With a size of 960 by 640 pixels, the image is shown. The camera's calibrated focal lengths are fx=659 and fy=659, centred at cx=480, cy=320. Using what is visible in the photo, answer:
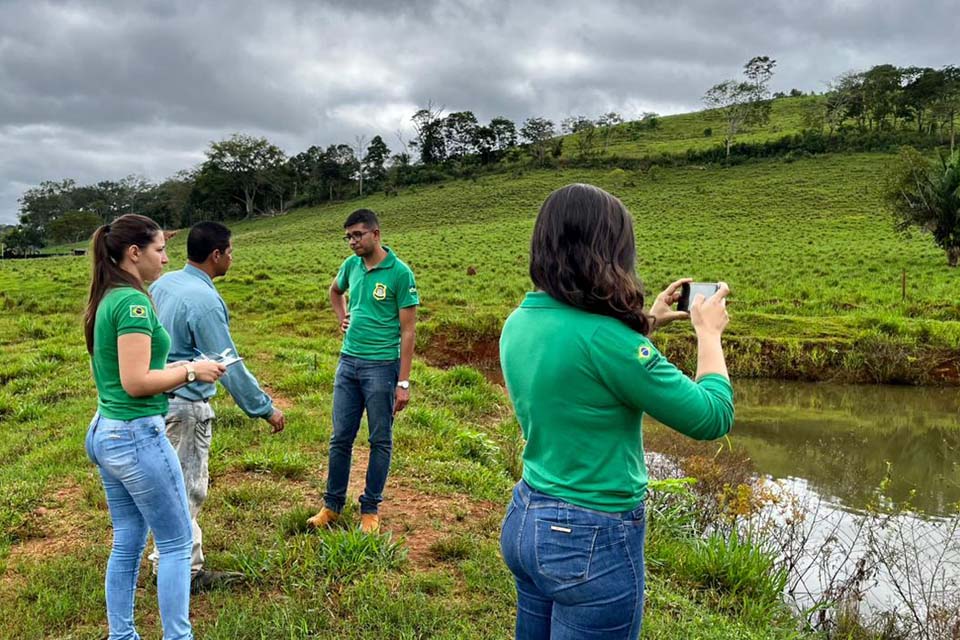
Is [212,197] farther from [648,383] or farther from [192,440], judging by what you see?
[648,383]

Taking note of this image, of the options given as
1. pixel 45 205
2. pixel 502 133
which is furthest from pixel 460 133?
pixel 45 205

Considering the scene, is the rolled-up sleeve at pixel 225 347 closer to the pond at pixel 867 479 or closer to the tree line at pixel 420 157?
the pond at pixel 867 479

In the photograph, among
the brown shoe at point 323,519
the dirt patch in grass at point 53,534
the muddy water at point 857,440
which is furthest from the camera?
the muddy water at point 857,440

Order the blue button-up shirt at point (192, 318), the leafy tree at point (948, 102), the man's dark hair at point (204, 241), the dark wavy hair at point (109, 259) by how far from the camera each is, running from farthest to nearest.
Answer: the leafy tree at point (948, 102) < the man's dark hair at point (204, 241) < the blue button-up shirt at point (192, 318) < the dark wavy hair at point (109, 259)

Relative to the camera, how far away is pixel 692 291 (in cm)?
222

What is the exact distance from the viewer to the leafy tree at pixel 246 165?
7562 centimetres

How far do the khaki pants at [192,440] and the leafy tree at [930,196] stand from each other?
25440 mm

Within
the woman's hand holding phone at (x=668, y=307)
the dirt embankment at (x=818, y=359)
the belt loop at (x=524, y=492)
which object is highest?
the woman's hand holding phone at (x=668, y=307)

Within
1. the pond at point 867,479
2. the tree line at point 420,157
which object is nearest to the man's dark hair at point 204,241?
the pond at point 867,479

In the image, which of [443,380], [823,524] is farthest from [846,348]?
[443,380]

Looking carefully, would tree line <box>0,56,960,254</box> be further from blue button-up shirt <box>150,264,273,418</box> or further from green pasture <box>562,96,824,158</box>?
blue button-up shirt <box>150,264,273,418</box>

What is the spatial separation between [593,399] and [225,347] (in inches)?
97.4

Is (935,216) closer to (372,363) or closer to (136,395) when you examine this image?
(372,363)

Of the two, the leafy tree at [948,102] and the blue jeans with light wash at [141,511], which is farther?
the leafy tree at [948,102]
